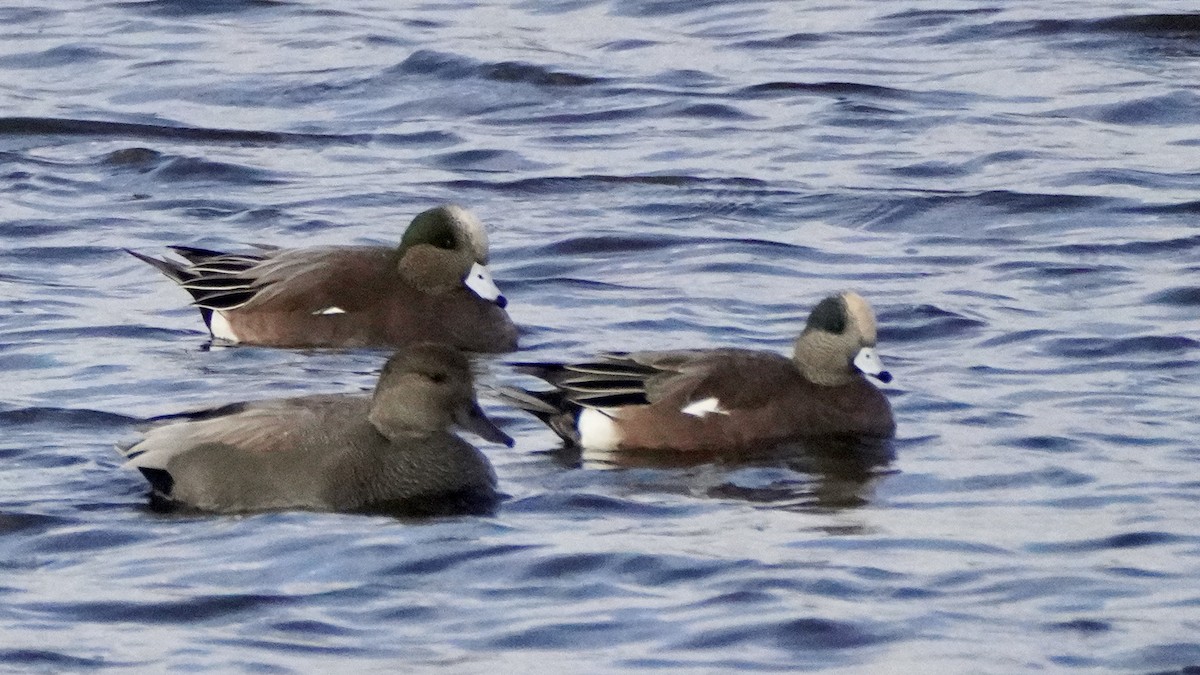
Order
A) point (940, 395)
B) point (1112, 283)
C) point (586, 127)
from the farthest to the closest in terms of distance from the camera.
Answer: point (586, 127)
point (1112, 283)
point (940, 395)

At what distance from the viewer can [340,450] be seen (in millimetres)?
7820

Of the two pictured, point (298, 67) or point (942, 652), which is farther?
point (298, 67)

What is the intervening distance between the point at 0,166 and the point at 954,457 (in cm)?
725

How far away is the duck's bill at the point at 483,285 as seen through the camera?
10.5 metres

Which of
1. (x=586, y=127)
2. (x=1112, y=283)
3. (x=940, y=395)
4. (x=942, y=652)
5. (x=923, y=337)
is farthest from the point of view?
(x=586, y=127)

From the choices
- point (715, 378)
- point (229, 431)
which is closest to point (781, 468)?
point (715, 378)

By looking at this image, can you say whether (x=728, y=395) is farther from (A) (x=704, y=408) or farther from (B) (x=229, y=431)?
(B) (x=229, y=431)

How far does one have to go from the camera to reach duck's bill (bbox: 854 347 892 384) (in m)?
8.88

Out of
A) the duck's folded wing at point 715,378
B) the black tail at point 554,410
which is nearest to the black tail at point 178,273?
the black tail at point 554,410

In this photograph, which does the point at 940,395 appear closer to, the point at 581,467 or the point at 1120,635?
the point at 581,467

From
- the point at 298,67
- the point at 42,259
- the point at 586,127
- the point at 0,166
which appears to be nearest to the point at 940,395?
the point at 42,259

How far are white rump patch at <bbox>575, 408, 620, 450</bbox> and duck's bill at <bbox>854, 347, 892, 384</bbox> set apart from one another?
2.99 feet

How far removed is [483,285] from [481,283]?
0.01 m

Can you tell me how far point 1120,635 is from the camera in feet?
21.2
